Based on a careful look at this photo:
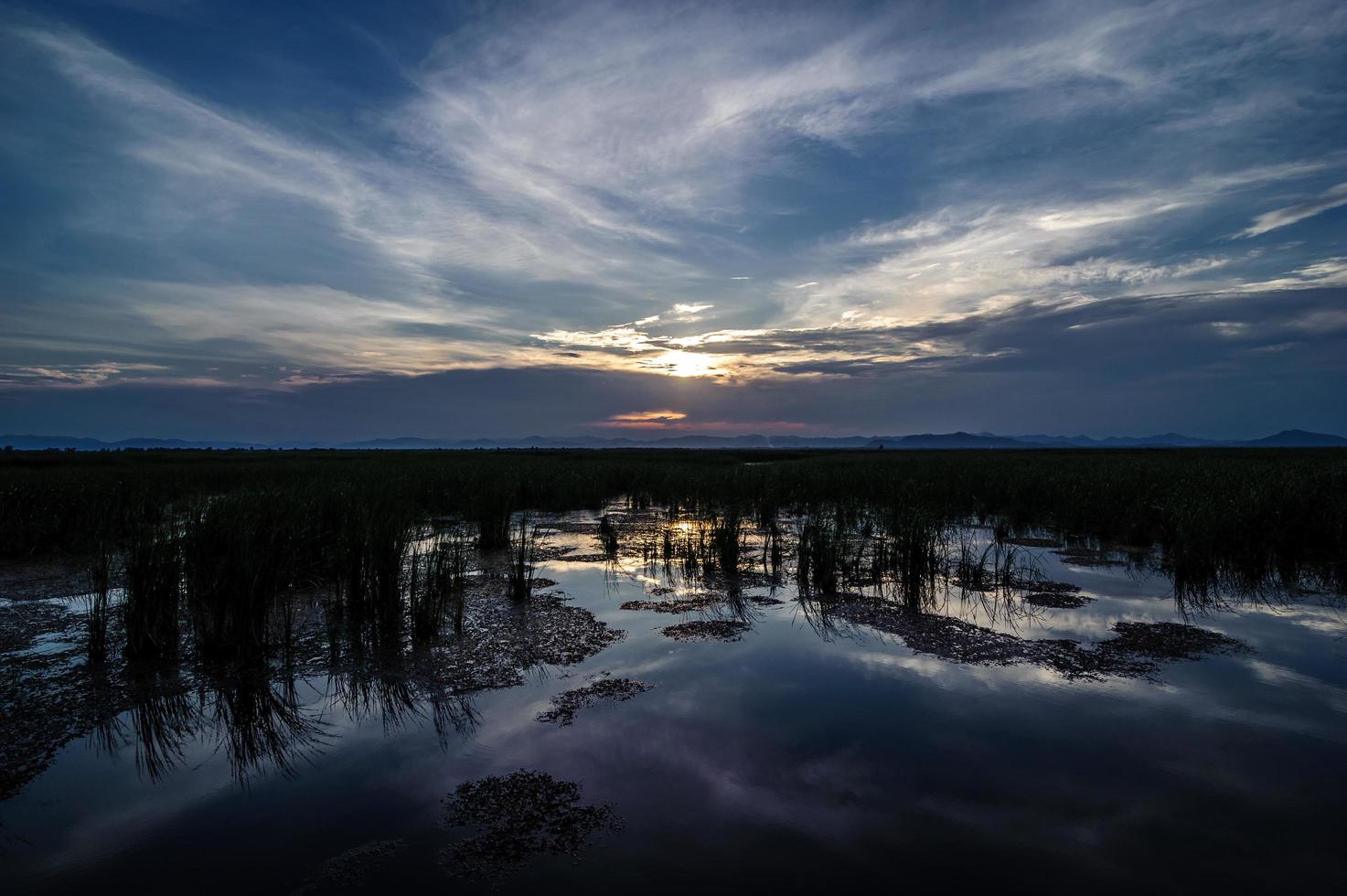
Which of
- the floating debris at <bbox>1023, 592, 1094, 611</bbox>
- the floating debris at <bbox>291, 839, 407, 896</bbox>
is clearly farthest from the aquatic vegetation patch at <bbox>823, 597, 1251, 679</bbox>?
the floating debris at <bbox>291, 839, 407, 896</bbox>

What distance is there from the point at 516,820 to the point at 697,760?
1.42m

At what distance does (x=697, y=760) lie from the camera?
4785mm

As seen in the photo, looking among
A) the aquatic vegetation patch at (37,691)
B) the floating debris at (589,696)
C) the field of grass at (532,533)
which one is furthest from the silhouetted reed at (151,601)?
the floating debris at (589,696)

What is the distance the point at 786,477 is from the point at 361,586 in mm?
20624

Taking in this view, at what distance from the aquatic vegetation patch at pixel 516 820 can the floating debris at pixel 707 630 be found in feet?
11.8

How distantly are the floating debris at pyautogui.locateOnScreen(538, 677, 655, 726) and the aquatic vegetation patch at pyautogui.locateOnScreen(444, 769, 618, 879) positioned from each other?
95 cm

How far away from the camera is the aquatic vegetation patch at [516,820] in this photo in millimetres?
3660

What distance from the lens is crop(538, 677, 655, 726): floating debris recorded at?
554cm

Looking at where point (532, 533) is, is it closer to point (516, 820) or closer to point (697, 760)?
point (697, 760)

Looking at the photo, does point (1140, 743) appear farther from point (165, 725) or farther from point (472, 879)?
point (165, 725)

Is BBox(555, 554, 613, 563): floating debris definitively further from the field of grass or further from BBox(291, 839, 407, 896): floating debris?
BBox(291, 839, 407, 896): floating debris

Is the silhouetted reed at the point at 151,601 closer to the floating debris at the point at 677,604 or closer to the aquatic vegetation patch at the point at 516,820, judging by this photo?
the aquatic vegetation patch at the point at 516,820

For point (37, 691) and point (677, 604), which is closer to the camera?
point (37, 691)

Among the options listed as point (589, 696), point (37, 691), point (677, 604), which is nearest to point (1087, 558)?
point (677, 604)
